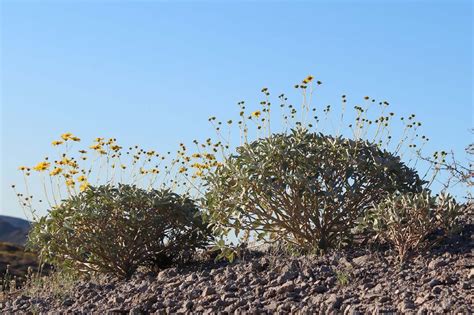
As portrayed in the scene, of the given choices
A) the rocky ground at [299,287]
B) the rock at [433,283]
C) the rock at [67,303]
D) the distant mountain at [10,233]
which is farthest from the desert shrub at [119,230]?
the distant mountain at [10,233]

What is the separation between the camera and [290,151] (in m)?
8.21

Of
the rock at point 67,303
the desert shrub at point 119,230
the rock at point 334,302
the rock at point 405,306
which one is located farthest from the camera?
the desert shrub at point 119,230

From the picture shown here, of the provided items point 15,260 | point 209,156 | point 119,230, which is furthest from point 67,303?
point 15,260

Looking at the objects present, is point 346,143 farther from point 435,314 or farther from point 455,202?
point 435,314

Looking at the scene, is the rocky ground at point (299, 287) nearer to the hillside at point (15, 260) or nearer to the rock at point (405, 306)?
the rock at point (405, 306)

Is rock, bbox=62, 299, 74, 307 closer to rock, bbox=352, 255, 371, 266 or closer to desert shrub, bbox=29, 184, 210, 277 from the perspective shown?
desert shrub, bbox=29, 184, 210, 277

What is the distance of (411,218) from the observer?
7.58m

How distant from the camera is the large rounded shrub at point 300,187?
8.17m

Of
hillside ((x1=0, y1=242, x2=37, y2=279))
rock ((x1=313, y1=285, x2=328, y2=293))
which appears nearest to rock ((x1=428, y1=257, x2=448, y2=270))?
rock ((x1=313, y1=285, x2=328, y2=293))

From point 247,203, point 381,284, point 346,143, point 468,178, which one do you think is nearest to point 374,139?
point 346,143

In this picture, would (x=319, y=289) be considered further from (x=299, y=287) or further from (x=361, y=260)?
(x=361, y=260)

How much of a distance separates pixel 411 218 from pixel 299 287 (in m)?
1.48

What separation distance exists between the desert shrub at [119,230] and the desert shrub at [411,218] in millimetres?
2508

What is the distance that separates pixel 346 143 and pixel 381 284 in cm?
231
